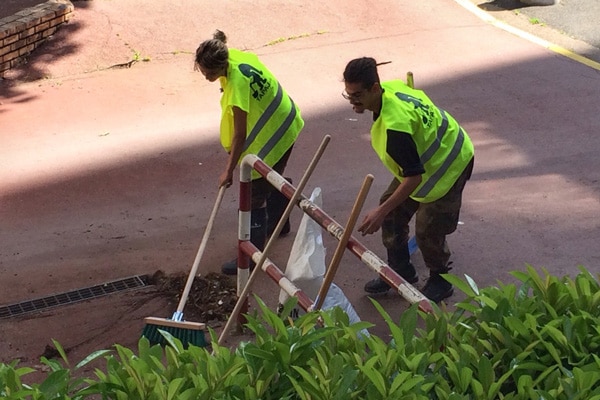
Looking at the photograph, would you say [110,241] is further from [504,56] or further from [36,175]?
[504,56]

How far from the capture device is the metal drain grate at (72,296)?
5.75 m

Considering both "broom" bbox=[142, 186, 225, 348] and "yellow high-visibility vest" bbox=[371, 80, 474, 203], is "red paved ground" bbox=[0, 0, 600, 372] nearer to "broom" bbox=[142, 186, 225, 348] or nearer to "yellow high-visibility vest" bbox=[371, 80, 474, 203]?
"broom" bbox=[142, 186, 225, 348]

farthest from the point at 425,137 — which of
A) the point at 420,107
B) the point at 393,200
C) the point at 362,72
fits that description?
the point at 362,72

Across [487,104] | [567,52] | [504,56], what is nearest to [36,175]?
[487,104]

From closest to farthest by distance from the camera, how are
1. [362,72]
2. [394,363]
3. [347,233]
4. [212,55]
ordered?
1. [394,363]
2. [347,233]
3. [362,72]
4. [212,55]

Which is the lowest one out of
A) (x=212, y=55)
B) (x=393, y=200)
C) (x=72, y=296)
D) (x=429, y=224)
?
(x=72, y=296)

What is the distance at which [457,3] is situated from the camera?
11461 millimetres

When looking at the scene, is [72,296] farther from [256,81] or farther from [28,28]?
[28,28]

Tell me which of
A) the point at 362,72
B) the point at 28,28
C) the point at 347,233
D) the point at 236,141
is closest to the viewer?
the point at 347,233

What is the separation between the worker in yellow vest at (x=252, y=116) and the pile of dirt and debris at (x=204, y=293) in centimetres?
23

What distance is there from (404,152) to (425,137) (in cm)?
26

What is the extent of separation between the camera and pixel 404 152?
15.9 feet

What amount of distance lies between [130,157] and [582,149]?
146 inches

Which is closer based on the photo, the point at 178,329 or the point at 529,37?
the point at 178,329
